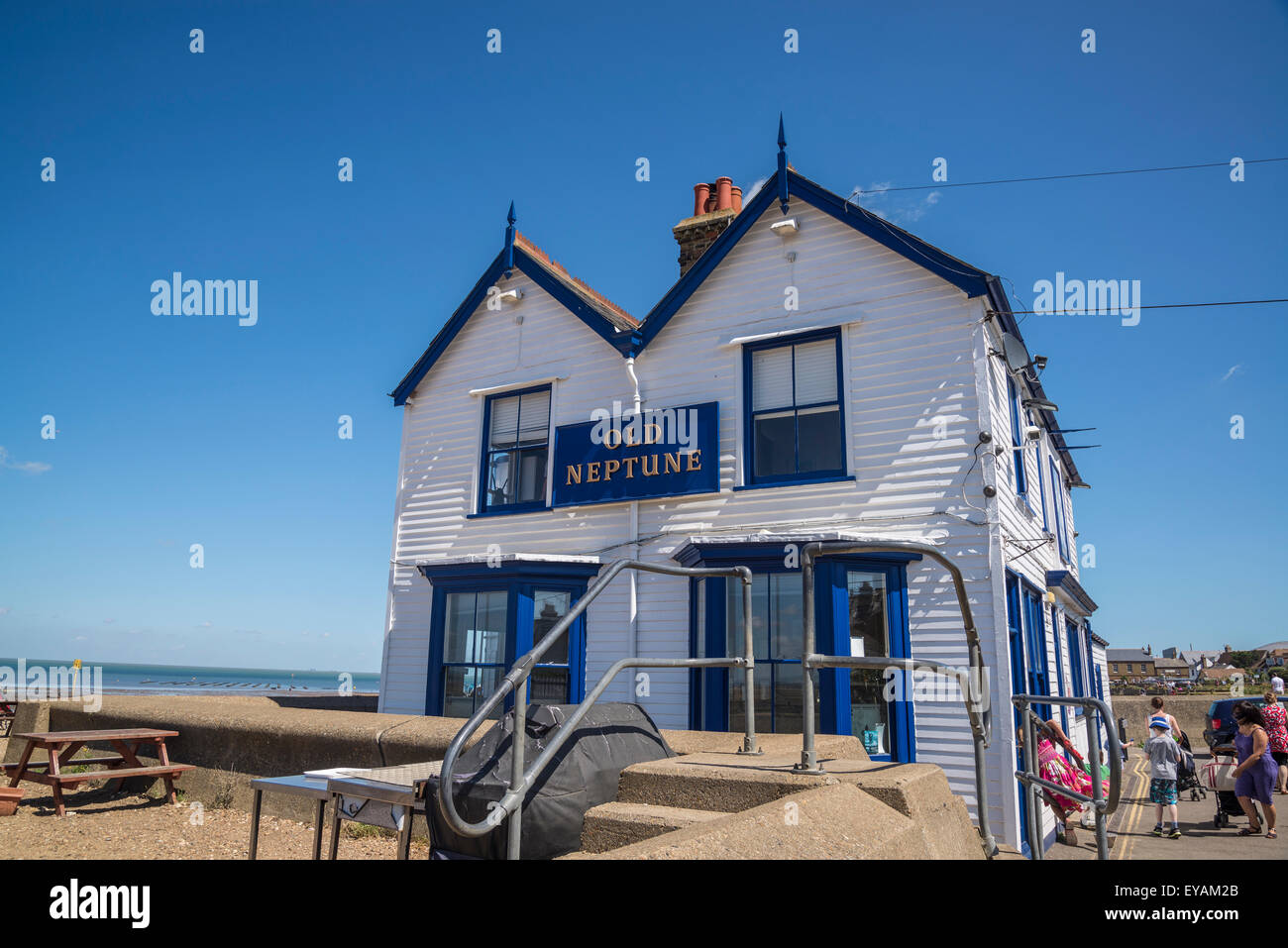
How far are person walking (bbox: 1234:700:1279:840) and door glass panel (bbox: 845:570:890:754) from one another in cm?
508

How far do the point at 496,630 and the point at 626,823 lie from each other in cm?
790

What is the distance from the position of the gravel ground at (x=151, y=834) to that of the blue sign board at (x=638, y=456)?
5137 mm

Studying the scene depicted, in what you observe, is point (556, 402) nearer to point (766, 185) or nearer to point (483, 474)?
point (483, 474)

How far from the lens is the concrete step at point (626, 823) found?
3.55 metres

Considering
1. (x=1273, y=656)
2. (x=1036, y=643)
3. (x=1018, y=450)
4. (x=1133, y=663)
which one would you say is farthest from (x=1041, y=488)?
(x=1273, y=656)

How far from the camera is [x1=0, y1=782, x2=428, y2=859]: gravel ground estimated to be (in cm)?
694

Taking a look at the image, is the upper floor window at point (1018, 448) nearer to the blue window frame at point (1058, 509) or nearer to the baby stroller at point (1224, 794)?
the blue window frame at point (1058, 509)

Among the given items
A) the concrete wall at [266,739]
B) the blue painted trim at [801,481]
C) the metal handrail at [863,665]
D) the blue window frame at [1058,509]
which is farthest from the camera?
the blue window frame at [1058,509]

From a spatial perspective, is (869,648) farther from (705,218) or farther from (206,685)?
(206,685)


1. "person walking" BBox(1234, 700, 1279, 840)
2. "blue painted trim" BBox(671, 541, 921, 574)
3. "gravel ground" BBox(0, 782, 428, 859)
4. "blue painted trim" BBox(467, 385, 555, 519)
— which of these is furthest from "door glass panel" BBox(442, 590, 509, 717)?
"person walking" BBox(1234, 700, 1279, 840)

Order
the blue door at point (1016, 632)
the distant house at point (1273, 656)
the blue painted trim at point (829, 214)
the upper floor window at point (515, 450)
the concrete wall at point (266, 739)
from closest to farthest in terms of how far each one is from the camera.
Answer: the concrete wall at point (266, 739) < the blue door at point (1016, 632) < the blue painted trim at point (829, 214) < the upper floor window at point (515, 450) < the distant house at point (1273, 656)

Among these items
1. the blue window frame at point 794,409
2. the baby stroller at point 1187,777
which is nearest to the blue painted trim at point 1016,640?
the blue window frame at point 794,409

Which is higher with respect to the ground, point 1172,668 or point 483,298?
point 483,298

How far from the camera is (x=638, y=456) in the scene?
1102 cm
